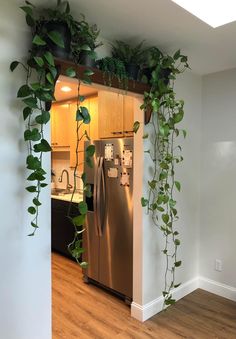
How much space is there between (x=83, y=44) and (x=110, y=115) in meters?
1.39

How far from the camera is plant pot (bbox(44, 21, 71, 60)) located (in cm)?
169

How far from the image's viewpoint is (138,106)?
258 cm

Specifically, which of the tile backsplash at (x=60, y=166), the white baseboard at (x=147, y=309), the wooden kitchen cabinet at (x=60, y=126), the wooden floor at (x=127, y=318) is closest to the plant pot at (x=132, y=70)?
the white baseboard at (x=147, y=309)

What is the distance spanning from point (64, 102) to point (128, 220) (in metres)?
2.51

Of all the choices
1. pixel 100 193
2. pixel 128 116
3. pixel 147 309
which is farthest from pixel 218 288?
pixel 128 116

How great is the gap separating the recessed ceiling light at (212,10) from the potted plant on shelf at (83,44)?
1.87 ft

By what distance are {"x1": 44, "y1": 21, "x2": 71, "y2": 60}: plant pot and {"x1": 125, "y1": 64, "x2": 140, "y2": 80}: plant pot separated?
597 millimetres

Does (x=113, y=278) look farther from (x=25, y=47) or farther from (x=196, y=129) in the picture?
(x=25, y=47)

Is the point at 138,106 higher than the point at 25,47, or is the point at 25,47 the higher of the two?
the point at 25,47

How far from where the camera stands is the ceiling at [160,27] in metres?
1.77

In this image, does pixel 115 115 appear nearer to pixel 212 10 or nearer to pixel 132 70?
pixel 132 70

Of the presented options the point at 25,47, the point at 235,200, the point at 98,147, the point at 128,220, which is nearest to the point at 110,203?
the point at 128,220

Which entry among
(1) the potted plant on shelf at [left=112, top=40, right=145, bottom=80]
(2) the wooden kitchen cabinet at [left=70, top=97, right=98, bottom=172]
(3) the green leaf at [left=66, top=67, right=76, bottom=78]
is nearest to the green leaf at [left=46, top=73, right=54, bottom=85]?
(3) the green leaf at [left=66, top=67, right=76, bottom=78]

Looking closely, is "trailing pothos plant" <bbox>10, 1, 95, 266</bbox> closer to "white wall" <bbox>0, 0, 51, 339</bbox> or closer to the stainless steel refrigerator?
"white wall" <bbox>0, 0, 51, 339</bbox>
